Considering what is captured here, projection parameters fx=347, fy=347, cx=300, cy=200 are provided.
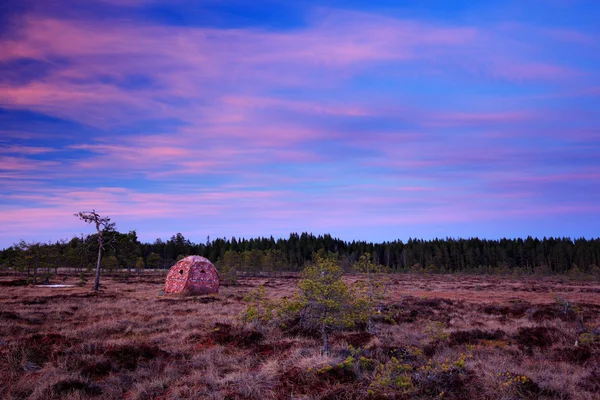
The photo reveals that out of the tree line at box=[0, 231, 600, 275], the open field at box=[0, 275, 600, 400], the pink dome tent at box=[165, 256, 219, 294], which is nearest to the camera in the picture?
the open field at box=[0, 275, 600, 400]

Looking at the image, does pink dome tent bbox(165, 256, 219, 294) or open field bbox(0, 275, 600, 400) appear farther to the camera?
pink dome tent bbox(165, 256, 219, 294)

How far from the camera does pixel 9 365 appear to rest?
7.97 meters

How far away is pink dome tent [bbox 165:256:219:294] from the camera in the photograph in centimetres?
2661

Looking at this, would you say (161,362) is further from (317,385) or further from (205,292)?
(205,292)

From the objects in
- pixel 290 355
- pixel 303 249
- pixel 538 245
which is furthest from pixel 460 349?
pixel 538 245

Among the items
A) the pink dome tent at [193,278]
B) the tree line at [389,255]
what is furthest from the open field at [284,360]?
the tree line at [389,255]

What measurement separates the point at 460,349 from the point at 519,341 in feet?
10.0

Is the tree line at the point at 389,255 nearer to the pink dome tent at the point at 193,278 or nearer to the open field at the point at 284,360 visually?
the pink dome tent at the point at 193,278

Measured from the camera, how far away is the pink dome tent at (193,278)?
26.6m

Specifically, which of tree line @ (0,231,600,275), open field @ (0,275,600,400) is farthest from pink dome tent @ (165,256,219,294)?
tree line @ (0,231,600,275)

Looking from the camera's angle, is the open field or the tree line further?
the tree line


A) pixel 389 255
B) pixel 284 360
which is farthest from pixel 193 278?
Result: pixel 389 255

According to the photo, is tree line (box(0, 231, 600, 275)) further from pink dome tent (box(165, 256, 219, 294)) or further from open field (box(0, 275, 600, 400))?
open field (box(0, 275, 600, 400))

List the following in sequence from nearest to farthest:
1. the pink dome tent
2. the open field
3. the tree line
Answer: the open field
the pink dome tent
the tree line
